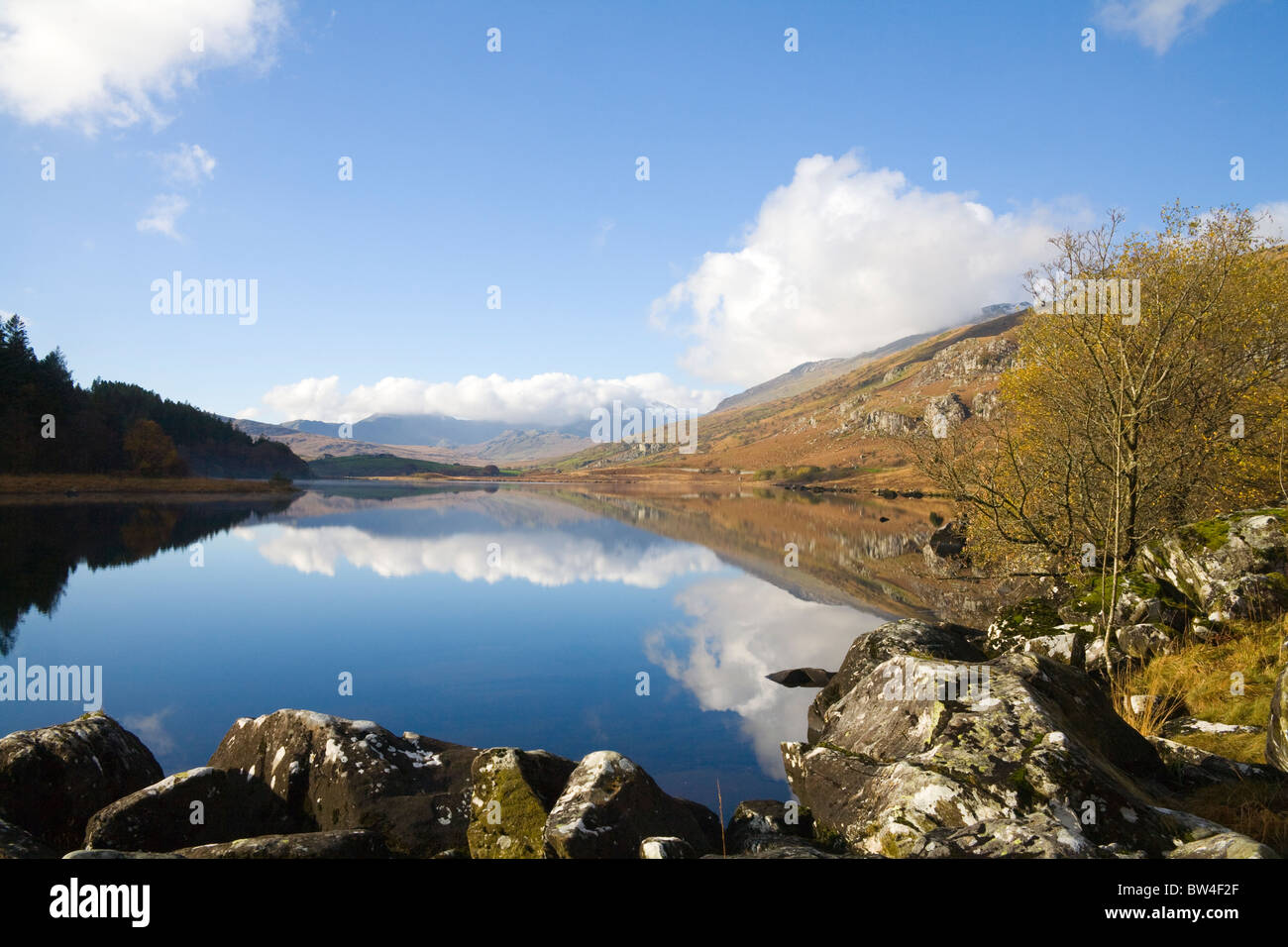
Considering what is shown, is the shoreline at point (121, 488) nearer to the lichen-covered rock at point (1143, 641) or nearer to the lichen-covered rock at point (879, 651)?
the lichen-covered rock at point (879, 651)

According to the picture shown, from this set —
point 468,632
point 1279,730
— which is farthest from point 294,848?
point 468,632

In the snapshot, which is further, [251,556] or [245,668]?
[251,556]

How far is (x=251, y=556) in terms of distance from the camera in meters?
47.7

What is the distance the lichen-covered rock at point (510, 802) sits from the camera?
27.1 feet

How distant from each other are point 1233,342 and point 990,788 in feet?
78.8

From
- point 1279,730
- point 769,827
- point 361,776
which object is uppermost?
point 1279,730

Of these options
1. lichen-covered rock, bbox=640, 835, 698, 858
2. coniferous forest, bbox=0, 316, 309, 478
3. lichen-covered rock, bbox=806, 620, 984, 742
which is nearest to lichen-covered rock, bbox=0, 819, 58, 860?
lichen-covered rock, bbox=640, 835, 698, 858

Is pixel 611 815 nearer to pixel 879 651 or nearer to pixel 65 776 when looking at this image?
pixel 65 776

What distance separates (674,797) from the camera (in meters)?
8.84

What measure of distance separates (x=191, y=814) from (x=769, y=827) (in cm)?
778

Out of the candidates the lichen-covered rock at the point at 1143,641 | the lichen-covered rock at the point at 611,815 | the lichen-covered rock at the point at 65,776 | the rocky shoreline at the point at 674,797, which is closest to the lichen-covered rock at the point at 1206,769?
the rocky shoreline at the point at 674,797
